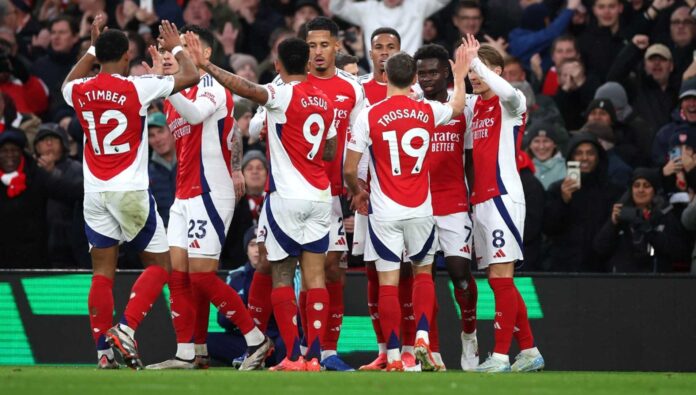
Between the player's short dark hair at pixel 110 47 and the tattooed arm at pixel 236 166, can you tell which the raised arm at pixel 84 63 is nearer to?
the player's short dark hair at pixel 110 47

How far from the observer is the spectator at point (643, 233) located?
16.7 metres

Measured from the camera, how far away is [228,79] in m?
13.4

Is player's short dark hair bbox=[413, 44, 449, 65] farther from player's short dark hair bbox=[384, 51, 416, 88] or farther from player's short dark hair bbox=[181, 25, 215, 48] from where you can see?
player's short dark hair bbox=[181, 25, 215, 48]

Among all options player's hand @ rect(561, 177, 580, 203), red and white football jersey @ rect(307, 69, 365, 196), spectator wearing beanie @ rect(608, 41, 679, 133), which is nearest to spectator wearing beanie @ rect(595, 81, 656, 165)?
spectator wearing beanie @ rect(608, 41, 679, 133)

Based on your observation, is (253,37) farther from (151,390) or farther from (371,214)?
(151,390)

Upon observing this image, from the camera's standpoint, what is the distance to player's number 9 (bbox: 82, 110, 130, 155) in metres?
13.8

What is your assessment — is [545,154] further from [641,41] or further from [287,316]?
Result: [287,316]

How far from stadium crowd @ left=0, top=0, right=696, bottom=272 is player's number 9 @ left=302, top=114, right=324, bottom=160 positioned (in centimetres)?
172

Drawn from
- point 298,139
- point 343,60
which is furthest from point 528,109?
point 298,139

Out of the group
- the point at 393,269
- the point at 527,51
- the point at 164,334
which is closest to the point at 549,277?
the point at 393,269

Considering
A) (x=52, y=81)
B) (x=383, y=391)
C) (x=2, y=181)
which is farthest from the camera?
(x=52, y=81)

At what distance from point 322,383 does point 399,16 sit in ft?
30.8

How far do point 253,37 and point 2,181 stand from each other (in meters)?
5.33

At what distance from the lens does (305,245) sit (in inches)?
545
